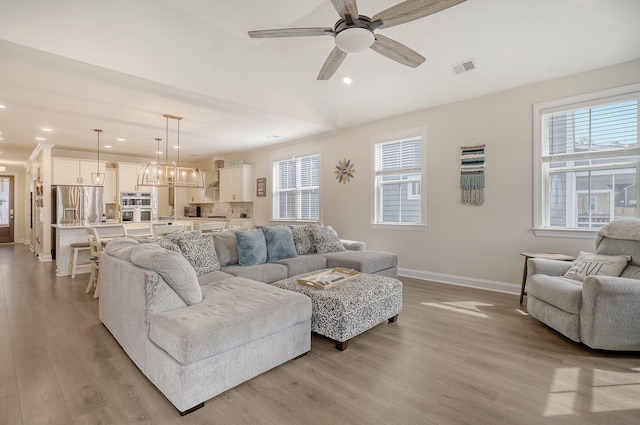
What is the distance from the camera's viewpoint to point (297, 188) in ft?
24.0

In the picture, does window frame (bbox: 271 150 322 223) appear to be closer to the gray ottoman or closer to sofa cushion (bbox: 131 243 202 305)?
the gray ottoman

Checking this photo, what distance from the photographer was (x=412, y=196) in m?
5.39

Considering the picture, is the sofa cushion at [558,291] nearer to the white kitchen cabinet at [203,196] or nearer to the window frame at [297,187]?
the window frame at [297,187]

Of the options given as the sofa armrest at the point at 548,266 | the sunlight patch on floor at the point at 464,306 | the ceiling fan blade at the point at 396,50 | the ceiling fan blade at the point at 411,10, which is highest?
the ceiling fan blade at the point at 411,10

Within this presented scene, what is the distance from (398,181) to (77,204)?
292 inches

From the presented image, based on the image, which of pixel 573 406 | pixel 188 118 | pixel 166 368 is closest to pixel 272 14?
pixel 188 118

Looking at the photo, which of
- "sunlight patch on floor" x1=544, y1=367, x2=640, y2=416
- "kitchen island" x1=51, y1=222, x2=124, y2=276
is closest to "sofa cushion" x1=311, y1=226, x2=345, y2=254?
"sunlight patch on floor" x1=544, y1=367, x2=640, y2=416

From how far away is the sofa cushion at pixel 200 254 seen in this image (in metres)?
3.33

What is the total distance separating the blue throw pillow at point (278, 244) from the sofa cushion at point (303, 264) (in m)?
0.10

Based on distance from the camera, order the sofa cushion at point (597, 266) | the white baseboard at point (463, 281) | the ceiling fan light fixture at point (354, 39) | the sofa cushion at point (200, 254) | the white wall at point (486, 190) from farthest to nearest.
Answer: the white baseboard at point (463, 281), the white wall at point (486, 190), the sofa cushion at point (200, 254), the sofa cushion at point (597, 266), the ceiling fan light fixture at point (354, 39)

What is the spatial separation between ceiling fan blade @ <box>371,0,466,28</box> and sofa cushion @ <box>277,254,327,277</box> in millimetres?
2778

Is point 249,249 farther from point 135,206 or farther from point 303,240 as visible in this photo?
point 135,206

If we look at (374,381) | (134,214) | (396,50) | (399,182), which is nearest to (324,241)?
(399,182)

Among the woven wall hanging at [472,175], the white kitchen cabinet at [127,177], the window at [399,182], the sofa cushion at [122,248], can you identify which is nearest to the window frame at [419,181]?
the window at [399,182]
